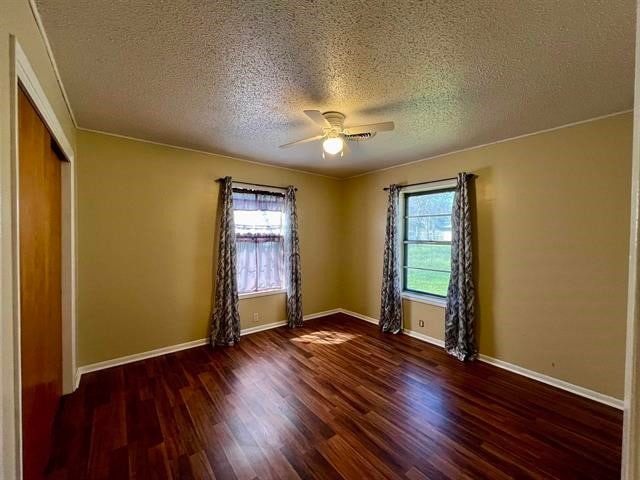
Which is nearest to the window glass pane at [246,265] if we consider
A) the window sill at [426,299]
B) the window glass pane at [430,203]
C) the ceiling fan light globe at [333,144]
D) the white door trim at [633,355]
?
the ceiling fan light globe at [333,144]

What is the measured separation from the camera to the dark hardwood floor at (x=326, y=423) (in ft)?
5.66

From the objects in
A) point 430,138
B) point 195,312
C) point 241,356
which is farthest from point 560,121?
point 195,312

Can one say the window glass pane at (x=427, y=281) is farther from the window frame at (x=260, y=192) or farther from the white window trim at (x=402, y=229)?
the window frame at (x=260, y=192)

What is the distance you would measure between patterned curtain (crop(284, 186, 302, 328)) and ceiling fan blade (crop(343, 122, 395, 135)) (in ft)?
6.64

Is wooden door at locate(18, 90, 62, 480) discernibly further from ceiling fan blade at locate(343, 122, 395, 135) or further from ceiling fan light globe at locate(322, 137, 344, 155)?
ceiling fan blade at locate(343, 122, 395, 135)

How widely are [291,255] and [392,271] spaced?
1523 mm

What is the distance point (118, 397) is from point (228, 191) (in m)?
2.39

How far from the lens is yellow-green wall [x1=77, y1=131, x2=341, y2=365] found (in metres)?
2.83

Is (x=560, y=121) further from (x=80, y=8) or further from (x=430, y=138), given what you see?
(x=80, y=8)

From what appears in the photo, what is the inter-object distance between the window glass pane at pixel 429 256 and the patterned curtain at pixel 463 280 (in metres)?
0.34

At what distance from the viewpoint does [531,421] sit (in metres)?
2.16

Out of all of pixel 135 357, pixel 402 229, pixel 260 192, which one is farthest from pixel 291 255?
pixel 135 357

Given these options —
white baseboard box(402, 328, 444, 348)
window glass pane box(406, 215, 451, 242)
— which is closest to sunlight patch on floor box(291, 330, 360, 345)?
white baseboard box(402, 328, 444, 348)

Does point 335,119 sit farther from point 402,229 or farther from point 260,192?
point 402,229
